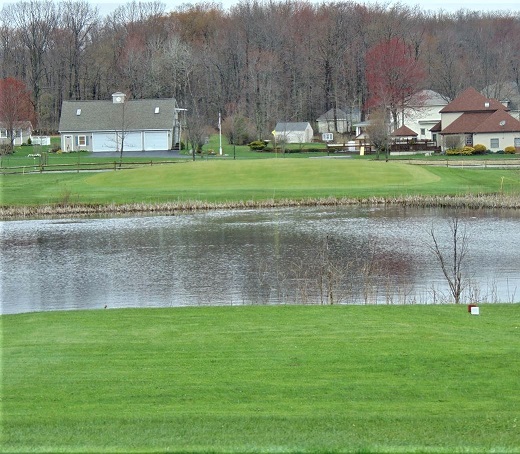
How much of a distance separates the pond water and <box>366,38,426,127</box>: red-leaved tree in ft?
156

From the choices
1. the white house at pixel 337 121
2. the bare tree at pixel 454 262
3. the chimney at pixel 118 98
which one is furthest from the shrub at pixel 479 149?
the bare tree at pixel 454 262

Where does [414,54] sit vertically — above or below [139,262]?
above

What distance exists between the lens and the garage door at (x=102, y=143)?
92750 millimetres

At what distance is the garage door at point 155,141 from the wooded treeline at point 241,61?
1328 centimetres

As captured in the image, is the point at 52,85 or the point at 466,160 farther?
the point at 52,85

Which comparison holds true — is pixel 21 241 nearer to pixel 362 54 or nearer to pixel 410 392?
pixel 410 392

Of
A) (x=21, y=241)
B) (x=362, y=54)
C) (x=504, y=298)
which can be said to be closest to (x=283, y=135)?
(x=362, y=54)

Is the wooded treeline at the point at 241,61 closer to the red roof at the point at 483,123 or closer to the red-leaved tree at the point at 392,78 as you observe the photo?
the red-leaved tree at the point at 392,78

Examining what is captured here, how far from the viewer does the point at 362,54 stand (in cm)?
11238

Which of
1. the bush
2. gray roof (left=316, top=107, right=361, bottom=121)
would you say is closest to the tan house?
the bush

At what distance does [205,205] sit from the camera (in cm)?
5194

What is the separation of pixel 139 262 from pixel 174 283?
540cm

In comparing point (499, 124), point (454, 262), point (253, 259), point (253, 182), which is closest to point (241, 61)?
point (499, 124)

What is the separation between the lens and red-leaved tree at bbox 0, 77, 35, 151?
91125mm
